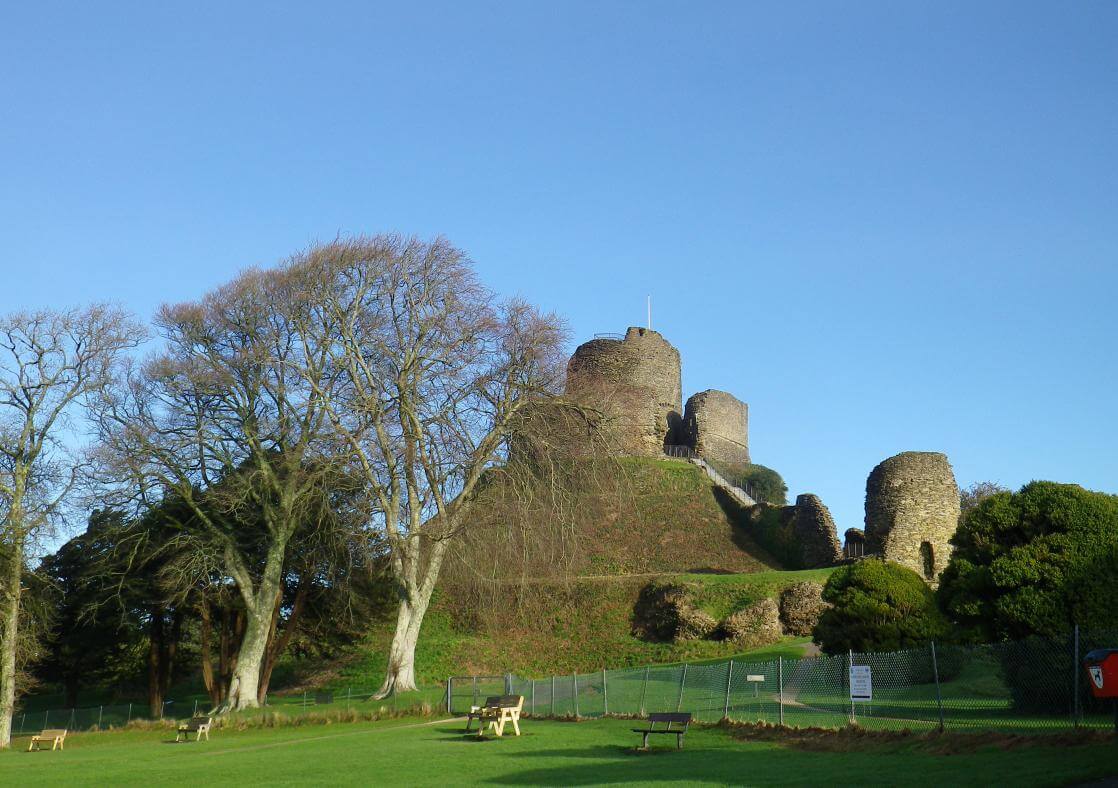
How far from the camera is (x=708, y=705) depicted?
24438 millimetres

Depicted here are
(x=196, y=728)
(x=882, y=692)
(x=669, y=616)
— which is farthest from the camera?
(x=669, y=616)

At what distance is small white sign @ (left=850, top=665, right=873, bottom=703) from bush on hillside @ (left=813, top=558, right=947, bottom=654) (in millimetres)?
9075

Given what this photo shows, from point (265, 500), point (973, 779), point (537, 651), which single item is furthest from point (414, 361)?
point (973, 779)

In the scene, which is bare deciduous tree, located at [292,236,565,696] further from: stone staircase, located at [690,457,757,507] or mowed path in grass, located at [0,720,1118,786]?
stone staircase, located at [690,457,757,507]

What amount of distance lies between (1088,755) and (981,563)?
1010 centimetres

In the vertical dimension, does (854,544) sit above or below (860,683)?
above

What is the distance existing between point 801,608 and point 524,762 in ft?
83.3

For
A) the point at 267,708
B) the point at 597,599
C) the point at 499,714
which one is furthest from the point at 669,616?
the point at 499,714

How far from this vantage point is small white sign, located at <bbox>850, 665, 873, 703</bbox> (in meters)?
17.5

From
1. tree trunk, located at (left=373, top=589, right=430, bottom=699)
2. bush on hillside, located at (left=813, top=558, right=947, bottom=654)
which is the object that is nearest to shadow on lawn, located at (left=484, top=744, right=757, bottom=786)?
bush on hillside, located at (left=813, top=558, right=947, bottom=654)

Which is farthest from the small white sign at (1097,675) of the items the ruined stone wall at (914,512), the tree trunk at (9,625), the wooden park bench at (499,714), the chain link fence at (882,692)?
the ruined stone wall at (914,512)

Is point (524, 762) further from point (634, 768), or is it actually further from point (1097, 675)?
point (1097, 675)

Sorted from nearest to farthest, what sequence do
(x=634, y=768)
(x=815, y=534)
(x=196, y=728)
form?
(x=634, y=768)
(x=196, y=728)
(x=815, y=534)

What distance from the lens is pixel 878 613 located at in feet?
87.6
